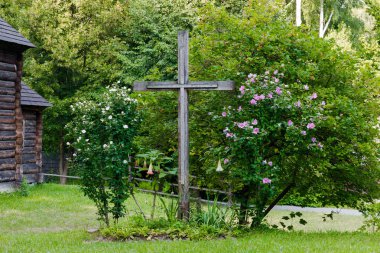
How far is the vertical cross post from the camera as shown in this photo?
8.94 meters

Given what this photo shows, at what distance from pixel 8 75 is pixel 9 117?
1429 mm

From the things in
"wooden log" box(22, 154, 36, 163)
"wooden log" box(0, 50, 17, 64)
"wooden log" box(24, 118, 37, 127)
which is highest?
"wooden log" box(0, 50, 17, 64)

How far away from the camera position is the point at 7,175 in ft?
57.2

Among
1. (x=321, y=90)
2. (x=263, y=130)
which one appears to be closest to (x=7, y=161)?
(x=263, y=130)

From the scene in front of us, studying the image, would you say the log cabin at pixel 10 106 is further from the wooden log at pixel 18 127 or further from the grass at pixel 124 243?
the grass at pixel 124 243

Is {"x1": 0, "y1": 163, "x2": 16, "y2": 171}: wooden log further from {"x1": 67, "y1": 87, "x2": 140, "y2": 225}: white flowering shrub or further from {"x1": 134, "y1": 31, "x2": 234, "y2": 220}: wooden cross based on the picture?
{"x1": 134, "y1": 31, "x2": 234, "y2": 220}: wooden cross

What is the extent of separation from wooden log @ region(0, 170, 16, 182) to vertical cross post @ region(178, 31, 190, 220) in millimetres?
10183

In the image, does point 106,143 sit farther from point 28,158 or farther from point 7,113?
point 28,158

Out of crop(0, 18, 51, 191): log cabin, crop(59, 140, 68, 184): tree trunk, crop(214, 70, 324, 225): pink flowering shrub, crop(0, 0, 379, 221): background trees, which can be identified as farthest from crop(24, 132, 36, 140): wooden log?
crop(214, 70, 324, 225): pink flowering shrub

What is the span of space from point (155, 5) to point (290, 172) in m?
20.3

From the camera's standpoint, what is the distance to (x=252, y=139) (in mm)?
8617

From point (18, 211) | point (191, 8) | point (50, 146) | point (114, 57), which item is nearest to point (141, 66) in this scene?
point (114, 57)

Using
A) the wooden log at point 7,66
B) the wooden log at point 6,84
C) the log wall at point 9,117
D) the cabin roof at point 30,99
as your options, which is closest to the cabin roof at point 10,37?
the log wall at point 9,117

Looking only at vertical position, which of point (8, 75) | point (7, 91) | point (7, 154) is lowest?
point (7, 154)
